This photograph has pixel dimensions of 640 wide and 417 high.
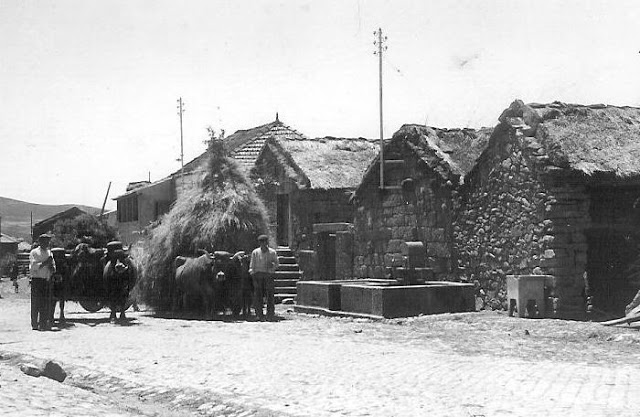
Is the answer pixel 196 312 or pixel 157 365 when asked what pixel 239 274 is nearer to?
pixel 196 312

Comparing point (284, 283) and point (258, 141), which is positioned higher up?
point (258, 141)

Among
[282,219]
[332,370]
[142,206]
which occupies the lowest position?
[332,370]

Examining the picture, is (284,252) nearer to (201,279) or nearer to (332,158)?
(332,158)

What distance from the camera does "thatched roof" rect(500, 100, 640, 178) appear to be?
18438mm

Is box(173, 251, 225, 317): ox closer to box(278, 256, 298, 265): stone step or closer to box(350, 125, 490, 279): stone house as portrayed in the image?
box(350, 125, 490, 279): stone house

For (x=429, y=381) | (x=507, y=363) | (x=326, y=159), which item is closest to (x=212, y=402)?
(x=429, y=381)

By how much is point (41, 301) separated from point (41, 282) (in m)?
0.38

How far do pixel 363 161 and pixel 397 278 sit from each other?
11.6 metres

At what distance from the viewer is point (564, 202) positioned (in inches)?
739

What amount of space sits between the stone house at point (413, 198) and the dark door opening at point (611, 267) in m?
3.82

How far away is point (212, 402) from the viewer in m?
9.15

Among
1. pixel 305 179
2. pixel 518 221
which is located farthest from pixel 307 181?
pixel 518 221

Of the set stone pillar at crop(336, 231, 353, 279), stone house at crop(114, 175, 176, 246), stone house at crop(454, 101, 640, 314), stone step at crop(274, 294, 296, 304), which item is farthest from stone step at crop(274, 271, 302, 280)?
stone house at crop(114, 175, 176, 246)

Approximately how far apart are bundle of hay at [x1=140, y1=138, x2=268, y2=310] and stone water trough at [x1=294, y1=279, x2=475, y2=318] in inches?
85.4
